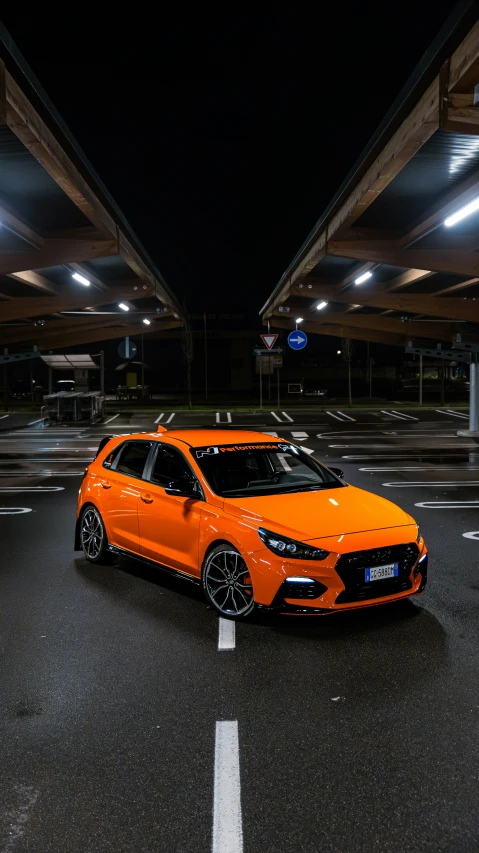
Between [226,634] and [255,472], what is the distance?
80.7 inches

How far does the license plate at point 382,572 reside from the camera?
565cm

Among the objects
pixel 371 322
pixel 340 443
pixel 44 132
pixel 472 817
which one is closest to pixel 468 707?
pixel 472 817

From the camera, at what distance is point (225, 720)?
4234 mm

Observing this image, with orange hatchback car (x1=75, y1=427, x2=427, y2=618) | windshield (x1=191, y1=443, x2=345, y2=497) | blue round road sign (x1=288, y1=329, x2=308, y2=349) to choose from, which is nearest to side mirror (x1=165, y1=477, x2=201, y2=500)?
orange hatchback car (x1=75, y1=427, x2=427, y2=618)

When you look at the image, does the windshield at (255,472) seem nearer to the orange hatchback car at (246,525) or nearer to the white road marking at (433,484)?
the orange hatchback car at (246,525)

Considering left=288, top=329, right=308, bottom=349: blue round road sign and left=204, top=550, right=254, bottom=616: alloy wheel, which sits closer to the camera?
left=204, top=550, right=254, bottom=616: alloy wheel

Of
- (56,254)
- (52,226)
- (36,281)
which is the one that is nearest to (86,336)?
(36,281)

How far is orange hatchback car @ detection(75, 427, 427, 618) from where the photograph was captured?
18.3 ft

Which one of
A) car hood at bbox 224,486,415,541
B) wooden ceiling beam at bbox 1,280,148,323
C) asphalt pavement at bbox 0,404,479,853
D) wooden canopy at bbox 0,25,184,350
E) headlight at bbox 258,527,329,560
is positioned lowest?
asphalt pavement at bbox 0,404,479,853

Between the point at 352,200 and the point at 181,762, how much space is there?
1333 centimetres

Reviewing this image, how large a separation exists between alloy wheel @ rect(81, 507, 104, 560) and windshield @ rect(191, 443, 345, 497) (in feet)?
5.43

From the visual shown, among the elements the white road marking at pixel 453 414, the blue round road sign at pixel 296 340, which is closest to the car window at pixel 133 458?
the white road marking at pixel 453 414

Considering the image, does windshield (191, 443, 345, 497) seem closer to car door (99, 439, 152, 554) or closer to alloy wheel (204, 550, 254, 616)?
alloy wheel (204, 550, 254, 616)

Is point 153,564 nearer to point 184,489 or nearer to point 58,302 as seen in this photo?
point 184,489
